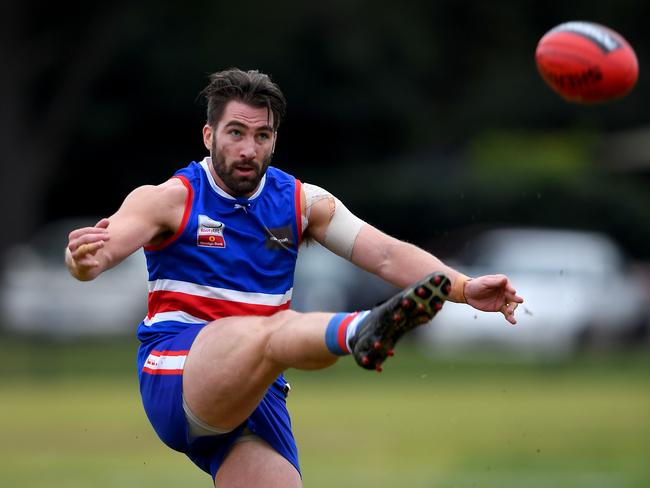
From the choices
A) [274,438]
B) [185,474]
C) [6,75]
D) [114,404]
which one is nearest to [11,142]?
[6,75]

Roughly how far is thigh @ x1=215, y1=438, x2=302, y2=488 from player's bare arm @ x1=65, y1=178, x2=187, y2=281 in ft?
3.53

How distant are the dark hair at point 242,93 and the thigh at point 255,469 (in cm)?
156

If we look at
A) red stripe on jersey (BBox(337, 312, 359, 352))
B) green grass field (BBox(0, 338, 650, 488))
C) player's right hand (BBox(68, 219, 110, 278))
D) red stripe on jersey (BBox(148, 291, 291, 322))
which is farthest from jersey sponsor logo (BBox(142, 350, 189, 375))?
green grass field (BBox(0, 338, 650, 488))

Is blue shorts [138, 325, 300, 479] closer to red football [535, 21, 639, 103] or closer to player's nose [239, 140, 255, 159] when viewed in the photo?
player's nose [239, 140, 255, 159]

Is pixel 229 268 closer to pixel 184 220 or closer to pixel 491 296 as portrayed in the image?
pixel 184 220

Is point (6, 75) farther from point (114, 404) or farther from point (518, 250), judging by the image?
point (114, 404)

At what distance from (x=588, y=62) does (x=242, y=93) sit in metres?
1.72

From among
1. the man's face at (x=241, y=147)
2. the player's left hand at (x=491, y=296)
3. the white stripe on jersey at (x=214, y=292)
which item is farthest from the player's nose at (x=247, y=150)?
the player's left hand at (x=491, y=296)

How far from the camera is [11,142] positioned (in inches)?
1225

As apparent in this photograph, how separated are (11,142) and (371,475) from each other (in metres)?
21.0

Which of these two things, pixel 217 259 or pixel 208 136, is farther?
pixel 208 136

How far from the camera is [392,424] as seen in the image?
16125 mm

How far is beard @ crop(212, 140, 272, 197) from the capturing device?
6.56m

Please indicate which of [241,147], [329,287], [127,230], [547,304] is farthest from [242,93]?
[329,287]
